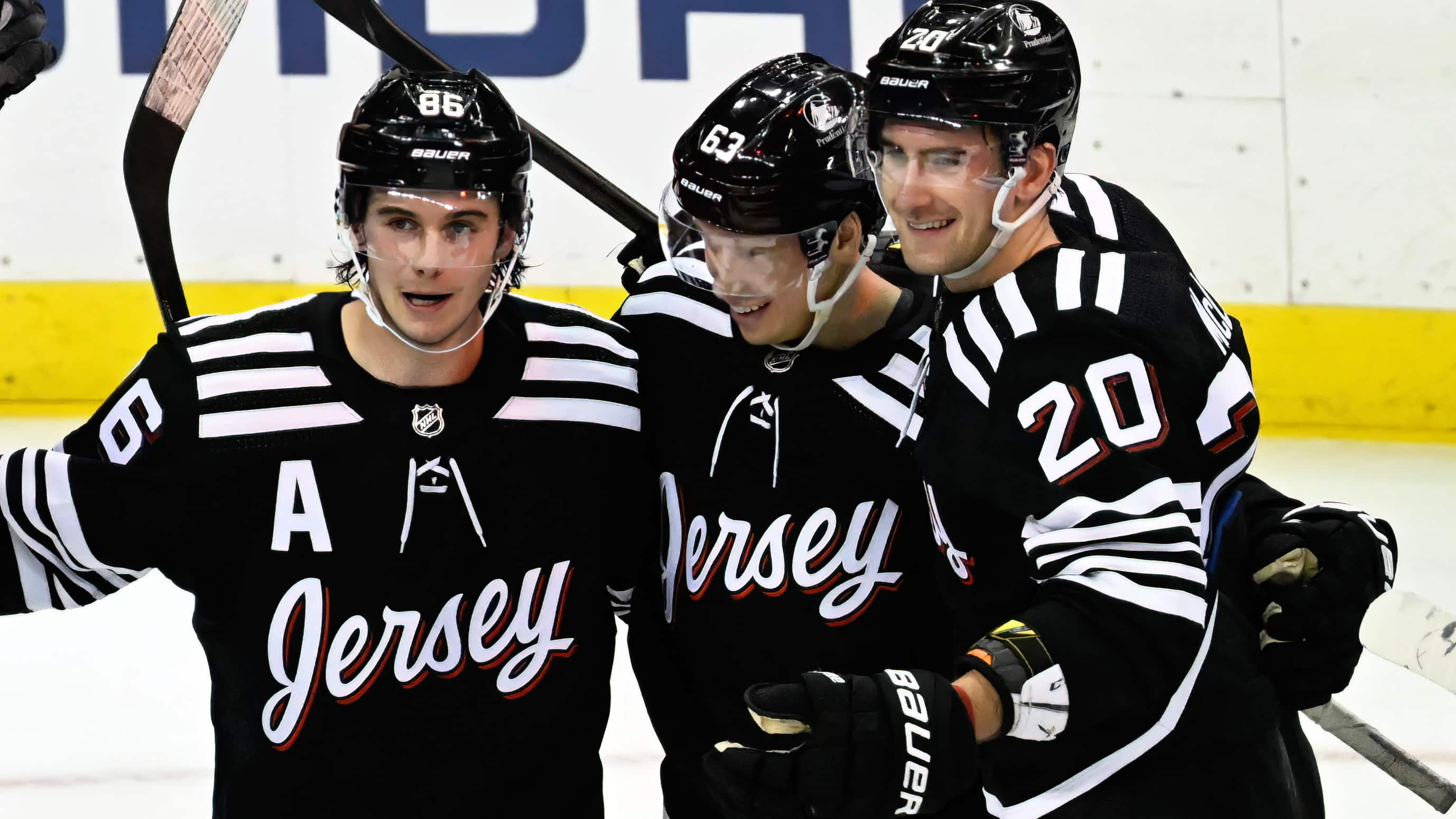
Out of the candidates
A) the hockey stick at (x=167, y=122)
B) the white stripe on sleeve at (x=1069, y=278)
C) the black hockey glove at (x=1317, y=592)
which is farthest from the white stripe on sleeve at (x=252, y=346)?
the black hockey glove at (x=1317, y=592)

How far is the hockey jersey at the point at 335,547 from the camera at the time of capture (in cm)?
174

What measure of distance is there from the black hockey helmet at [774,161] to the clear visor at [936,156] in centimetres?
13

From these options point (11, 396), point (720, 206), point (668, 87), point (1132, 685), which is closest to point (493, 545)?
point (720, 206)

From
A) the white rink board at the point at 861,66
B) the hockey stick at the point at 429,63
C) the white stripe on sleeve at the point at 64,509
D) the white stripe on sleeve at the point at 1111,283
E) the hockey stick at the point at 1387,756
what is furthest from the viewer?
the white rink board at the point at 861,66

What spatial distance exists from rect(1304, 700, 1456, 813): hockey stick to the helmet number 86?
4.48ft

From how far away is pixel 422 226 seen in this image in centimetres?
174

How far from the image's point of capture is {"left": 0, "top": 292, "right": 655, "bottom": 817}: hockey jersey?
1.74 metres

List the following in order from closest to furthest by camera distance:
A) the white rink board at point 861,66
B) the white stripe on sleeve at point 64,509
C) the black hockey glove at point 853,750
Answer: the black hockey glove at point 853,750, the white stripe on sleeve at point 64,509, the white rink board at point 861,66

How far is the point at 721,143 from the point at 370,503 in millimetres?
569

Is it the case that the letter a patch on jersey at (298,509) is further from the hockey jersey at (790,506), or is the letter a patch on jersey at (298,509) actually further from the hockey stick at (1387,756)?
the hockey stick at (1387,756)

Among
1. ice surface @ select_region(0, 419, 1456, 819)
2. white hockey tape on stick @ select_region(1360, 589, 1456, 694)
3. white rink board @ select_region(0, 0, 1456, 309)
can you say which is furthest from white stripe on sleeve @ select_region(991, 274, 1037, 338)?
white rink board @ select_region(0, 0, 1456, 309)

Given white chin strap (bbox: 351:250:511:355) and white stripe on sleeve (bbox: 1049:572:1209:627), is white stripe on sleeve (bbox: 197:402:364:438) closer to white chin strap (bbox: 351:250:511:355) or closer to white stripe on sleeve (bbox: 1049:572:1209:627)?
white chin strap (bbox: 351:250:511:355)

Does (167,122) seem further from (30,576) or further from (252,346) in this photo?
(30,576)

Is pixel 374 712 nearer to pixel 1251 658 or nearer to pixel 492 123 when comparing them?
pixel 492 123
